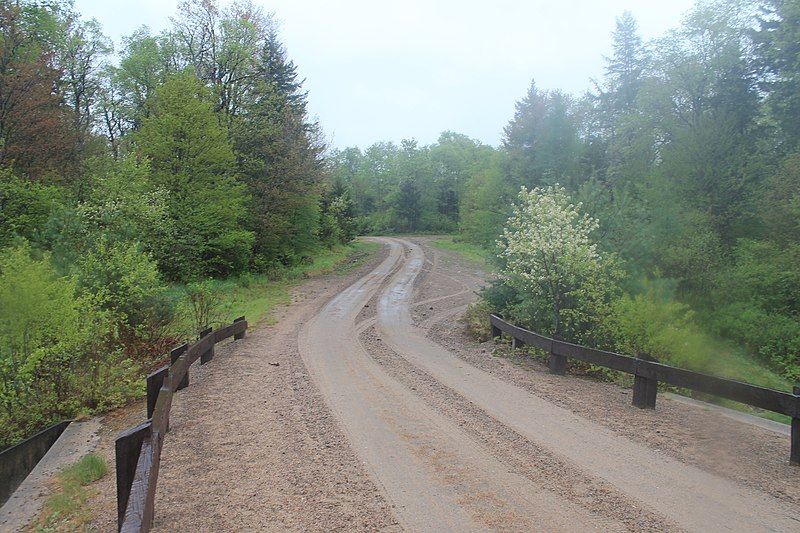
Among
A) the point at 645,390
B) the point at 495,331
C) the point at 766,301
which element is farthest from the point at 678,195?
the point at 645,390

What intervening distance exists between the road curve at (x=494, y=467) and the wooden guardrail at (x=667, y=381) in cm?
144

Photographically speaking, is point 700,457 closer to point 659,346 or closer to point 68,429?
point 659,346

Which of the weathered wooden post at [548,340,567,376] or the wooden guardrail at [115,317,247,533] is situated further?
the weathered wooden post at [548,340,567,376]

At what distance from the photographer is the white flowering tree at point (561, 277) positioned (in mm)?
12461

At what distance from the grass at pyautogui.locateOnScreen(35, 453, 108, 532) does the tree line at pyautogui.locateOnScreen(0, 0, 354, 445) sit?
8.04 feet

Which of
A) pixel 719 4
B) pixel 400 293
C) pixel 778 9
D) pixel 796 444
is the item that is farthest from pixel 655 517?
pixel 719 4

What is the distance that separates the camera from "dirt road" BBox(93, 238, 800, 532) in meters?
→ 4.95

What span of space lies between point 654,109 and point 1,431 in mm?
30118

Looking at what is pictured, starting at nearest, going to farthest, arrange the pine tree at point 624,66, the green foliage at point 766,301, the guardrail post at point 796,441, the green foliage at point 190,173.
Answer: the guardrail post at point 796,441 → the green foliage at point 766,301 → the green foliage at point 190,173 → the pine tree at point 624,66

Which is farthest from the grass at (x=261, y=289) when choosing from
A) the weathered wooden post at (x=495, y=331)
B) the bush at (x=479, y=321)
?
the weathered wooden post at (x=495, y=331)

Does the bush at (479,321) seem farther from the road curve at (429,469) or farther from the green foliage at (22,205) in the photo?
the green foliage at (22,205)

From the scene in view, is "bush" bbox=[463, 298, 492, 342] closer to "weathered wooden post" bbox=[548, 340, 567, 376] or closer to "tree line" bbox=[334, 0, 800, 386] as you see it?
"tree line" bbox=[334, 0, 800, 386]

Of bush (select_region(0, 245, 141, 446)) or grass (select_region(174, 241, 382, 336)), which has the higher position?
bush (select_region(0, 245, 141, 446))

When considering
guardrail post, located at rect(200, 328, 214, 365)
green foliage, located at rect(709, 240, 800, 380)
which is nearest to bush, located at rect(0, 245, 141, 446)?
guardrail post, located at rect(200, 328, 214, 365)
